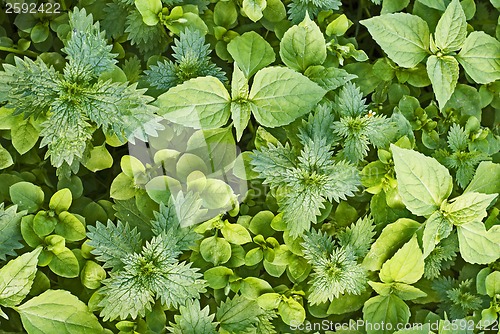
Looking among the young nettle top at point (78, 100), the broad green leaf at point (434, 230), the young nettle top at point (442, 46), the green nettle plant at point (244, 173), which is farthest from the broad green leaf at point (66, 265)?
the young nettle top at point (442, 46)

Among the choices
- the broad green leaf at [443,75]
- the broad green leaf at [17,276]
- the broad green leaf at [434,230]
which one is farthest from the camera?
the broad green leaf at [443,75]

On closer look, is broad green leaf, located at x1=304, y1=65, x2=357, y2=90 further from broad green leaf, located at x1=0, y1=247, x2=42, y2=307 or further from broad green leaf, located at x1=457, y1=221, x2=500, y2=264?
broad green leaf, located at x1=0, y1=247, x2=42, y2=307

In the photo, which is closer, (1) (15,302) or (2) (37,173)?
(1) (15,302)

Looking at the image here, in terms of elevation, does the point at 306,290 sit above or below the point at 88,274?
below

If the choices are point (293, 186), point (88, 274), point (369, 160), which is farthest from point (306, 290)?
point (88, 274)

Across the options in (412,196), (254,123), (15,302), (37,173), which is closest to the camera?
(15,302)

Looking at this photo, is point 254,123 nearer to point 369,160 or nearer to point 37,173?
point 369,160

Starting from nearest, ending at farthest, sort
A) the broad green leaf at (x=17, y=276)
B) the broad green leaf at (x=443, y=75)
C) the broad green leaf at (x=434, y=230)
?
the broad green leaf at (x=17, y=276)
the broad green leaf at (x=434, y=230)
the broad green leaf at (x=443, y=75)

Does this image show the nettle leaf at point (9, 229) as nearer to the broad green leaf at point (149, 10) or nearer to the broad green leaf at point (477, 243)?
the broad green leaf at point (149, 10)
